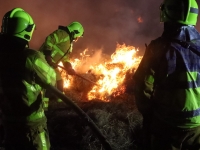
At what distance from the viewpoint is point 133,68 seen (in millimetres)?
7789

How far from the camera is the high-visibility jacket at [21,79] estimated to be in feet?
9.41

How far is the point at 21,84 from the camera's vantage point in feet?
9.49

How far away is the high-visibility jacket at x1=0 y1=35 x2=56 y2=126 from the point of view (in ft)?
9.41

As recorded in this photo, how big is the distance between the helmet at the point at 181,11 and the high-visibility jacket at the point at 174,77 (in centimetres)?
9

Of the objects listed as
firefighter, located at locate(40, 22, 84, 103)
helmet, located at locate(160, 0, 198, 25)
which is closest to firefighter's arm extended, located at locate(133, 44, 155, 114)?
helmet, located at locate(160, 0, 198, 25)

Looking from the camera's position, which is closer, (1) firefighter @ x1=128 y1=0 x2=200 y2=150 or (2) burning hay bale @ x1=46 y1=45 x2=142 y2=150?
(1) firefighter @ x1=128 y1=0 x2=200 y2=150

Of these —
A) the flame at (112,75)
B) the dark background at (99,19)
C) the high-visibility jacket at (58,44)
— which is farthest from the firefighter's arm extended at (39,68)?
the dark background at (99,19)

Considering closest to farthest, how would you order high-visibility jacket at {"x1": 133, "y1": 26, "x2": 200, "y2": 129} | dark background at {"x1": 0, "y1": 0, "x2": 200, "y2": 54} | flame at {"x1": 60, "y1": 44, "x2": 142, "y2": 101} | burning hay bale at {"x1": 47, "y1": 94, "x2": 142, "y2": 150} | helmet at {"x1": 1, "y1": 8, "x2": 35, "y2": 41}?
high-visibility jacket at {"x1": 133, "y1": 26, "x2": 200, "y2": 129} → helmet at {"x1": 1, "y1": 8, "x2": 35, "y2": 41} → burning hay bale at {"x1": 47, "y1": 94, "x2": 142, "y2": 150} → flame at {"x1": 60, "y1": 44, "x2": 142, "y2": 101} → dark background at {"x1": 0, "y1": 0, "x2": 200, "y2": 54}

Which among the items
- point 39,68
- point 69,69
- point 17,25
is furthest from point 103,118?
point 17,25

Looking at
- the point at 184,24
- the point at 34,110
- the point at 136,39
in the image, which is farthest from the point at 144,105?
the point at 136,39

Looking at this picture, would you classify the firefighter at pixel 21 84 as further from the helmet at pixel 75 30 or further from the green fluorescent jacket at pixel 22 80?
the helmet at pixel 75 30

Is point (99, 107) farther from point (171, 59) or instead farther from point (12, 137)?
point (171, 59)

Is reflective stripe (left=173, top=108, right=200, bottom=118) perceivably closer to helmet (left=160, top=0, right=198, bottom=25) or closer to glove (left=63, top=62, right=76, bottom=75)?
helmet (left=160, top=0, right=198, bottom=25)

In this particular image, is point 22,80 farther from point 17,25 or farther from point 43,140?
point 43,140
